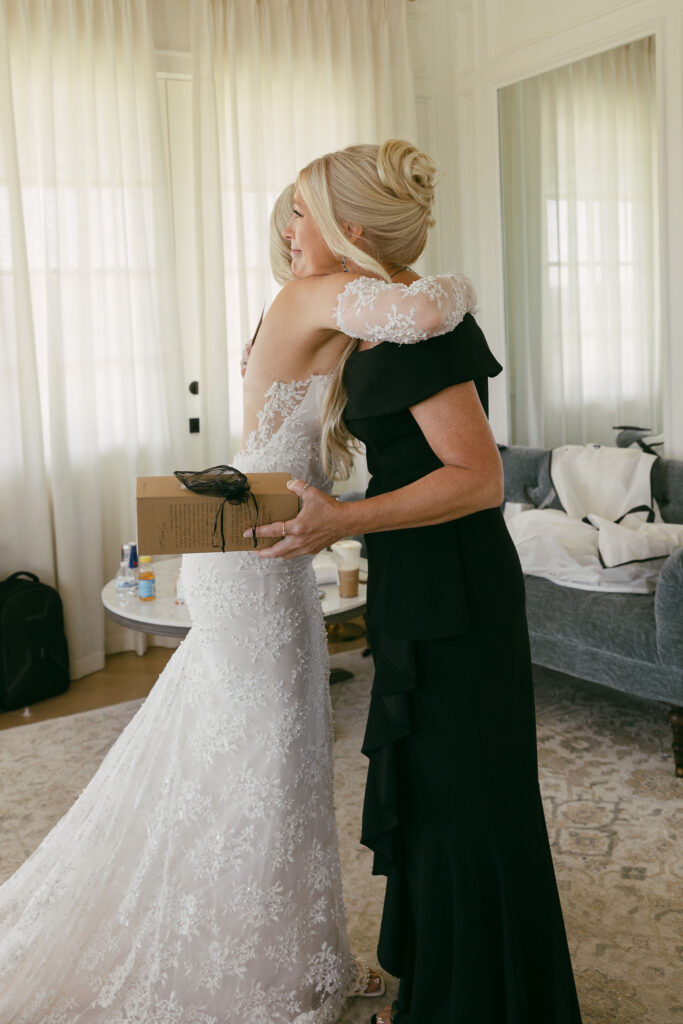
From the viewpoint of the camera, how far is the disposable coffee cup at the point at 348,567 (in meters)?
3.18

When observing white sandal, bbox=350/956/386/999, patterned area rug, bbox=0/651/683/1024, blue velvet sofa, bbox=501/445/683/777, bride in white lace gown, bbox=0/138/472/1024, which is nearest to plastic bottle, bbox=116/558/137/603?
patterned area rug, bbox=0/651/683/1024

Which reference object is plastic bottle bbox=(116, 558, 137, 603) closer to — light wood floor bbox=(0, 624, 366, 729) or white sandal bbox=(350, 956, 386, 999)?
light wood floor bbox=(0, 624, 366, 729)

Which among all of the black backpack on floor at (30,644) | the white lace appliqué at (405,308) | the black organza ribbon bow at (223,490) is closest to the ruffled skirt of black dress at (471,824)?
the black organza ribbon bow at (223,490)

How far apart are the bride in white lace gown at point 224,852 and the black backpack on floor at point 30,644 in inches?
79.5

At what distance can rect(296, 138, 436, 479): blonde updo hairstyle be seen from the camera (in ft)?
4.70

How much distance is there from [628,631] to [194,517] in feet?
6.47

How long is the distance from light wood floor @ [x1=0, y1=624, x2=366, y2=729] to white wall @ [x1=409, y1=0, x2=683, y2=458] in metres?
1.94

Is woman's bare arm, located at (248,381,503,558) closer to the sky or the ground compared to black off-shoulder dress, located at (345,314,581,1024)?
closer to the sky

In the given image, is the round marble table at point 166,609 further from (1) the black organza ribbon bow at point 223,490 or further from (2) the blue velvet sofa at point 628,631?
(1) the black organza ribbon bow at point 223,490

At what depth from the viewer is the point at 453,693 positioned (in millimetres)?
1476

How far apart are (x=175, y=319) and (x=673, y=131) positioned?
228cm

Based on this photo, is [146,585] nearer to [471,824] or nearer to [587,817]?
[587,817]

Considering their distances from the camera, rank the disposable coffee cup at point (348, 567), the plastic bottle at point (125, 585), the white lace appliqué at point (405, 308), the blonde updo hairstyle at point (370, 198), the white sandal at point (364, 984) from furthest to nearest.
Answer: the plastic bottle at point (125, 585)
the disposable coffee cup at point (348, 567)
the white sandal at point (364, 984)
the blonde updo hairstyle at point (370, 198)
the white lace appliqué at point (405, 308)

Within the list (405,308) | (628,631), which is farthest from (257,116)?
(405,308)
